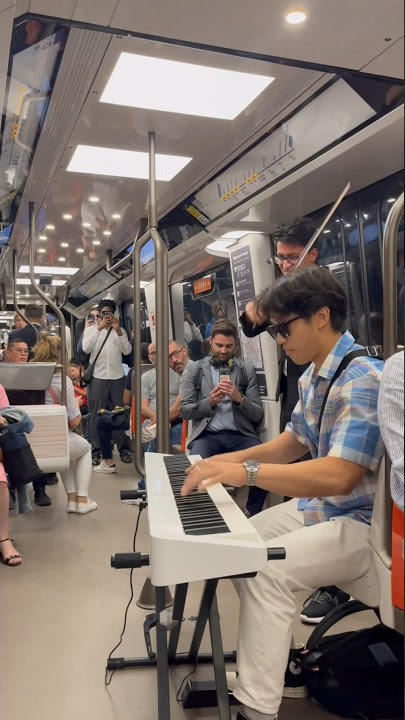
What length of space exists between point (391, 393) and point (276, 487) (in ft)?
2.26

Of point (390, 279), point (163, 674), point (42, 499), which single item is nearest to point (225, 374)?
point (163, 674)

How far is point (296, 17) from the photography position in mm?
2115

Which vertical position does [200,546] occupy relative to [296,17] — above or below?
below

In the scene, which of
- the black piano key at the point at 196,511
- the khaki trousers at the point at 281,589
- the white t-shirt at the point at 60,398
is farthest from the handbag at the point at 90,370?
the khaki trousers at the point at 281,589

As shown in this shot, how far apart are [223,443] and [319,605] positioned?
3.14 feet

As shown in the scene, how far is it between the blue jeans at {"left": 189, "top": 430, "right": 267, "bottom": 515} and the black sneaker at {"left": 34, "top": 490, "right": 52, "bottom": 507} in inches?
91.1

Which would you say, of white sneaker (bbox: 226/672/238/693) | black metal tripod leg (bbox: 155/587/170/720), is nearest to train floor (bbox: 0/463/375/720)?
white sneaker (bbox: 226/672/238/693)

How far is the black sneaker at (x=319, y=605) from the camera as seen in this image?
295 centimetres

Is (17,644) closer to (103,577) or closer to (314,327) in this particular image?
(103,577)

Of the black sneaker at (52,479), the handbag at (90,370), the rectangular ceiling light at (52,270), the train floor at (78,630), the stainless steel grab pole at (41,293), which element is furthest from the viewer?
the handbag at (90,370)

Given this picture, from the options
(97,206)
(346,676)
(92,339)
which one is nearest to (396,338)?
(346,676)

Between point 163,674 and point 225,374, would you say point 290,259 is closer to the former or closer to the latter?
point 225,374

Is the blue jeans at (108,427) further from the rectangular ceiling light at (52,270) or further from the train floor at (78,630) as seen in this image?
the train floor at (78,630)

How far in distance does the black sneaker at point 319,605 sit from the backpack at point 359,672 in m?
0.65
